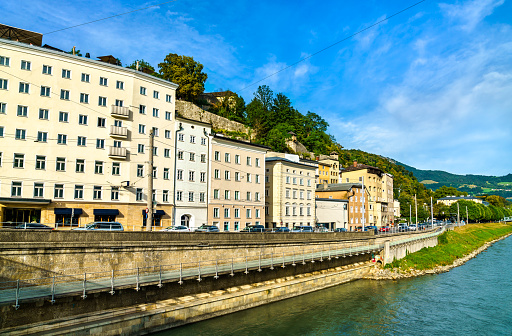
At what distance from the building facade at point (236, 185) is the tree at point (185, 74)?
31.8m

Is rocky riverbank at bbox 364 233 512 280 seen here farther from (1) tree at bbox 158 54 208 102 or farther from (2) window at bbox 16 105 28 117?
(1) tree at bbox 158 54 208 102

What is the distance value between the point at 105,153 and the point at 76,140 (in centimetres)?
347

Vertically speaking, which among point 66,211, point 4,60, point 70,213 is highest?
point 4,60

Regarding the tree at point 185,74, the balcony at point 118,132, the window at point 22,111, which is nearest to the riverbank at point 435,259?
the balcony at point 118,132

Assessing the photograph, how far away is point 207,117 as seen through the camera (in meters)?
80.9

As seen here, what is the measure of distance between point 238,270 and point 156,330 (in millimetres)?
7794

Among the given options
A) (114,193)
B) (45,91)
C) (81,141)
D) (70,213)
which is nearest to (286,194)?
(114,193)

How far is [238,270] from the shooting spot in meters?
27.1

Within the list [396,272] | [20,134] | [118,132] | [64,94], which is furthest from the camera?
[396,272]

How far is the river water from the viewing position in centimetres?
2455

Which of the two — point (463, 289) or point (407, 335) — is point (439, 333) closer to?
point (407, 335)

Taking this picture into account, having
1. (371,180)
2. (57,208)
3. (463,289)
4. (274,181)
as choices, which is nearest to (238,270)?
(57,208)

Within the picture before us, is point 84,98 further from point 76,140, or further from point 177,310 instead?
point 177,310

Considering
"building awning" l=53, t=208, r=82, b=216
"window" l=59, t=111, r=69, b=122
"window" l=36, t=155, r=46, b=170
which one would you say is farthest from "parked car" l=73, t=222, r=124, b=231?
"window" l=59, t=111, r=69, b=122
